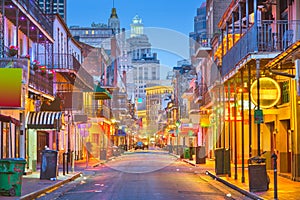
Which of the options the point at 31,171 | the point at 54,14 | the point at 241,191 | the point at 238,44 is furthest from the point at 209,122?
the point at 241,191

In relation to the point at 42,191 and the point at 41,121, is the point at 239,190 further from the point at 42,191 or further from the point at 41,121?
the point at 41,121

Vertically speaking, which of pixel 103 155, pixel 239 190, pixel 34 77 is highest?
pixel 34 77

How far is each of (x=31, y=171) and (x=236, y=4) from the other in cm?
1270

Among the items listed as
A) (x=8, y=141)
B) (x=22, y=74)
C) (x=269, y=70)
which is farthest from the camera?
(x=8, y=141)

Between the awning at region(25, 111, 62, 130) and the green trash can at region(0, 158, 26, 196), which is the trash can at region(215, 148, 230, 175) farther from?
the green trash can at region(0, 158, 26, 196)

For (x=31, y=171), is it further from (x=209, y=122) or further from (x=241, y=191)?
(x=209, y=122)

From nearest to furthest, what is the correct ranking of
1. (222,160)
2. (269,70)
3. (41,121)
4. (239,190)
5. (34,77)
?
(269,70) < (239,190) < (222,160) < (41,121) < (34,77)

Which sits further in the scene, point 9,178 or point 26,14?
point 26,14

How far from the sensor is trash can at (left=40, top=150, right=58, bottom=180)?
2697 centimetres

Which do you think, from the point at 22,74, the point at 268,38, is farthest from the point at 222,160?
the point at 22,74

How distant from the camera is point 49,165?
89.8 feet

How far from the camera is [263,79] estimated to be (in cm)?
2312

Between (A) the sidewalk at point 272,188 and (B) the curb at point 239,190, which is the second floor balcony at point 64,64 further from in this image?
(A) the sidewalk at point 272,188

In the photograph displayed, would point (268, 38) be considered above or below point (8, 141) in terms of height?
above
